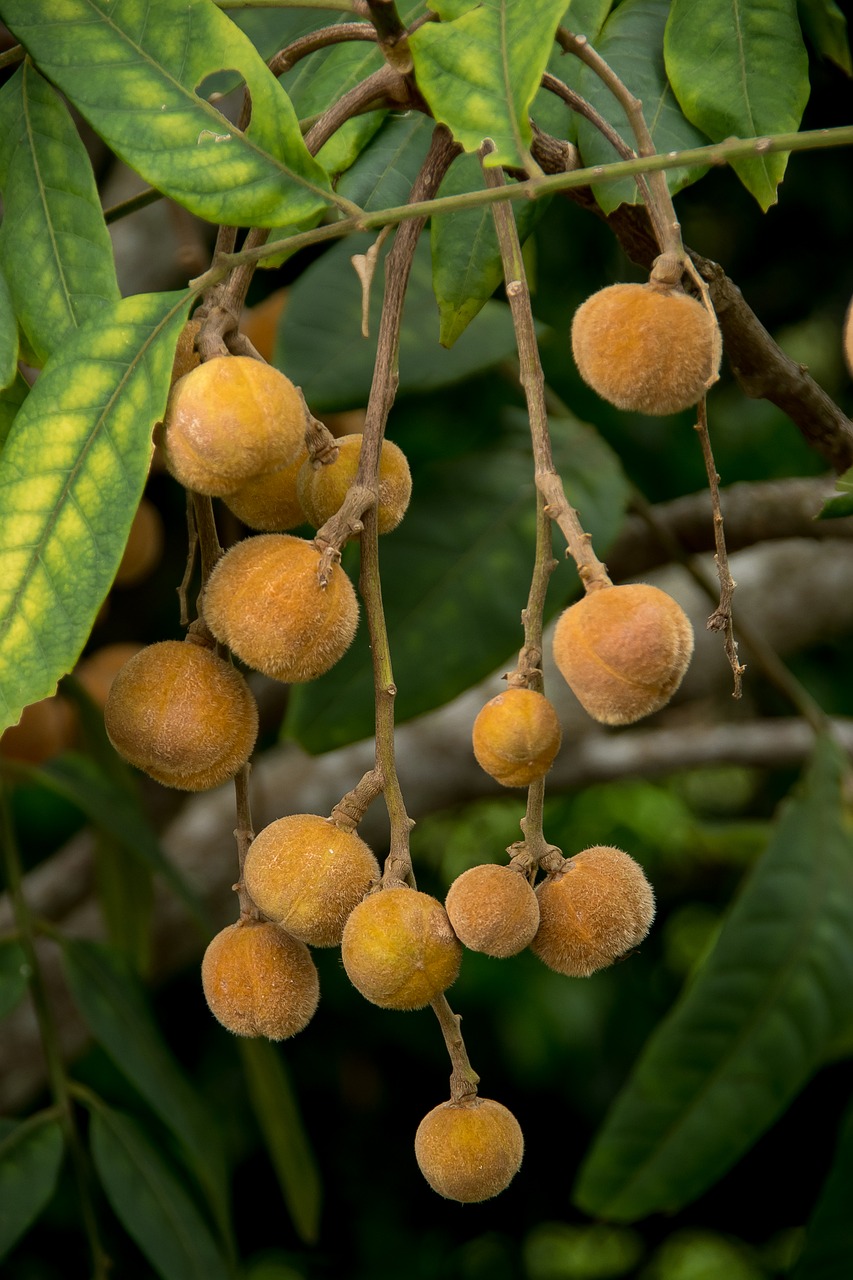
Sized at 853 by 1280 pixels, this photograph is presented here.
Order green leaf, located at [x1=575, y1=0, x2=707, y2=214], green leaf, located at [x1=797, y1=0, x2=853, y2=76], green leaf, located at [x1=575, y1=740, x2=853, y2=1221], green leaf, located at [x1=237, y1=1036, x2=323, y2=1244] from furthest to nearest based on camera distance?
green leaf, located at [x1=237, y1=1036, x2=323, y2=1244] < green leaf, located at [x1=575, y1=740, x2=853, y2=1221] < green leaf, located at [x1=797, y1=0, x2=853, y2=76] < green leaf, located at [x1=575, y1=0, x2=707, y2=214]

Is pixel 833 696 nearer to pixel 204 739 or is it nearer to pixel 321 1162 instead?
pixel 321 1162

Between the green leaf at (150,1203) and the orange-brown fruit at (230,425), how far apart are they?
1.94ft

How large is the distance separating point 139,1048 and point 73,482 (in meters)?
0.60

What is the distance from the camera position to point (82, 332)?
484mm

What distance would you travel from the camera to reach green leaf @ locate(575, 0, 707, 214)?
569mm

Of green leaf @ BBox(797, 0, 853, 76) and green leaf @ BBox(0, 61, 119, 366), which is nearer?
green leaf @ BBox(0, 61, 119, 366)

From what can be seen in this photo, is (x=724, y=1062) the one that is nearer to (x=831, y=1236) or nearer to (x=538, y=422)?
(x=831, y=1236)

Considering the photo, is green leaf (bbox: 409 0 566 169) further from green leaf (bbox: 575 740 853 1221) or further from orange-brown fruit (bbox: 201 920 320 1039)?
green leaf (bbox: 575 740 853 1221)

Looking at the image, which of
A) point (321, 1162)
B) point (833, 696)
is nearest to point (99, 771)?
point (321, 1162)

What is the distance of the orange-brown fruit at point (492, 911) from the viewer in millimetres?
450

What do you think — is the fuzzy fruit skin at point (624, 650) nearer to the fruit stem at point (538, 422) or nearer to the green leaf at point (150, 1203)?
the fruit stem at point (538, 422)

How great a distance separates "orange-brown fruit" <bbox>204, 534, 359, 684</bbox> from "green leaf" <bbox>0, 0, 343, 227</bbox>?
12 centimetres

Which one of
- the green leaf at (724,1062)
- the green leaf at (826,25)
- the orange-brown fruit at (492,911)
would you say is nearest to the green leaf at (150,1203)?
the green leaf at (724,1062)

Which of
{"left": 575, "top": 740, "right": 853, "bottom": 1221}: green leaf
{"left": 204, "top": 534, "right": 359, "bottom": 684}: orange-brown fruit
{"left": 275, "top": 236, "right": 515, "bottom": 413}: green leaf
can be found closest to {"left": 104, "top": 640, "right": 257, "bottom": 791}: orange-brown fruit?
{"left": 204, "top": 534, "right": 359, "bottom": 684}: orange-brown fruit
